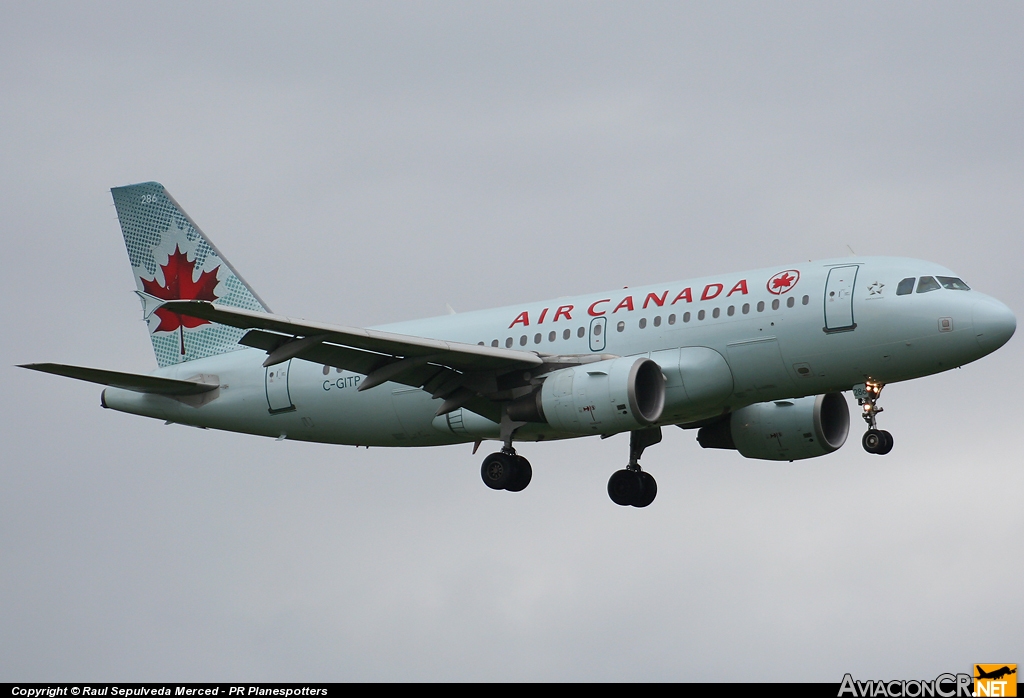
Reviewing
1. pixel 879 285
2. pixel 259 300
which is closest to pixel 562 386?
pixel 879 285

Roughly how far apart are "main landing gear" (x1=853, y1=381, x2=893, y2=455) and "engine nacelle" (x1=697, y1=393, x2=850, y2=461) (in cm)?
551

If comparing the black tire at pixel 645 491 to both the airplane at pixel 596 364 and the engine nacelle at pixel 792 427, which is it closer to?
the airplane at pixel 596 364

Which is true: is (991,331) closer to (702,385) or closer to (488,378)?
(702,385)

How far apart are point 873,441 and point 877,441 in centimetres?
9

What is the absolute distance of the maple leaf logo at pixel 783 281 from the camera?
128ft

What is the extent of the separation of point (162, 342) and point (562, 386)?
47.1ft

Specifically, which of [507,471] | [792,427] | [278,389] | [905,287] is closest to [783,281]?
[905,287]

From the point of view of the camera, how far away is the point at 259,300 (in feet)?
158

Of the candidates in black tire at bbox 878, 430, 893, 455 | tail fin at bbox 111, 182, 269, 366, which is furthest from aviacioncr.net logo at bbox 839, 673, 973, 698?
tail fin at bbox 111, 182, 269, 366

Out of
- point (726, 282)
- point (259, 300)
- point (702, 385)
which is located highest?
point (259, 300)

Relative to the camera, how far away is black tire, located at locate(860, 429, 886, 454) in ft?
127

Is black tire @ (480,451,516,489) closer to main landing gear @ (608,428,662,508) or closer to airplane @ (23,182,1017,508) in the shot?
airplane @ (23,182,1017,508)

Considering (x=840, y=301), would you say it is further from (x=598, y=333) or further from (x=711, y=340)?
(x=598, y=333)

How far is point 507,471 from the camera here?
41.5m
